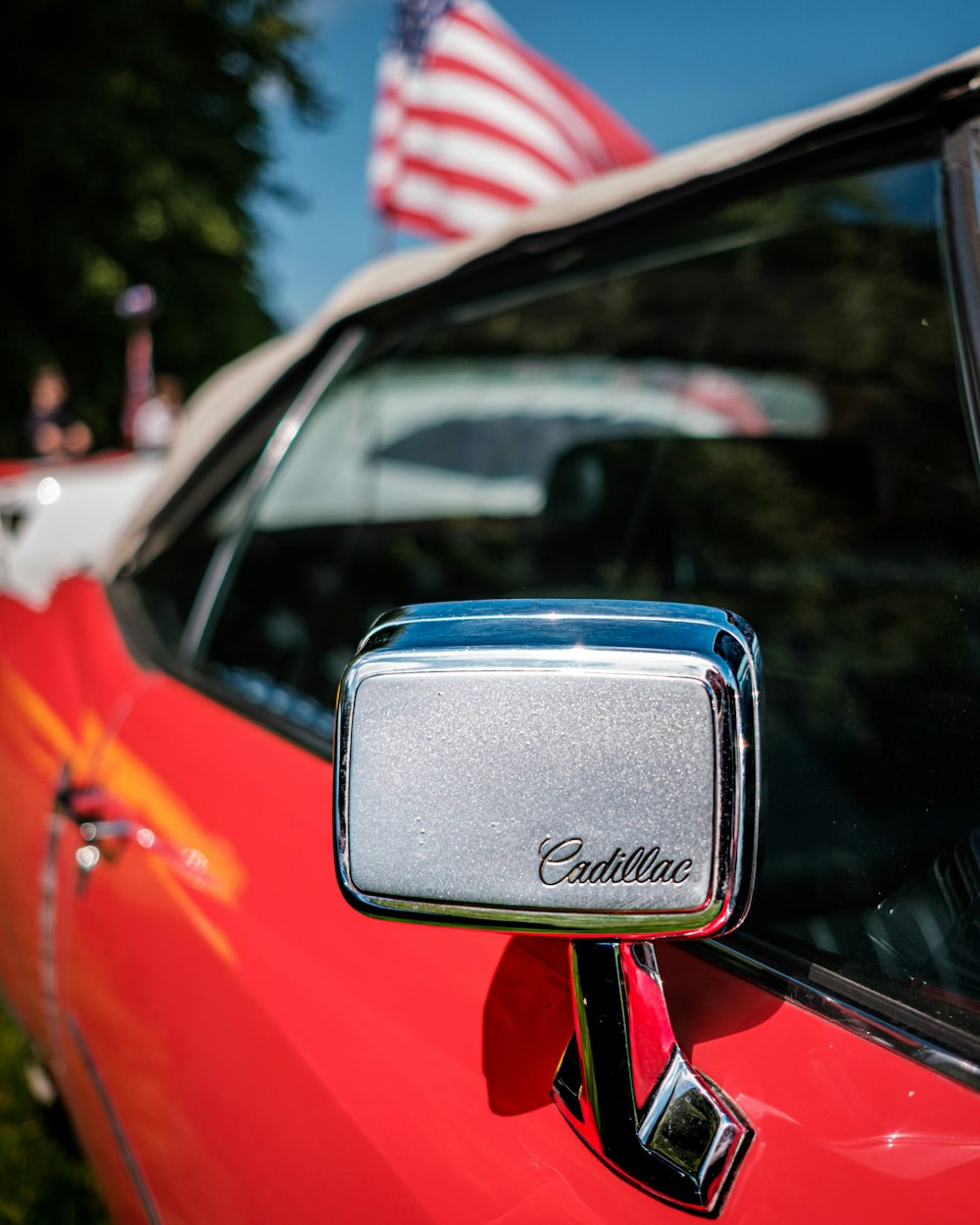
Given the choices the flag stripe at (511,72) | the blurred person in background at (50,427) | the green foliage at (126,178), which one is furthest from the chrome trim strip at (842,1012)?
the green foliage at (126,178)

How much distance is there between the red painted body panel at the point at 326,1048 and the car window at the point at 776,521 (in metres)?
0.11

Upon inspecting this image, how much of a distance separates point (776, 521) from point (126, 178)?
15.1 meters

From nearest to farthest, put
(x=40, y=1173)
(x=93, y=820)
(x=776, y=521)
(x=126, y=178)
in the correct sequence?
(x=93, y=820), (x=40, y=1173), (x=776, y=521), (x=126, y=178)

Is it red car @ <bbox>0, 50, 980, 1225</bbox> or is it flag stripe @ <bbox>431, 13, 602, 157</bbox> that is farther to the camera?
flag stripe @ <bbox>431, 13, 602, 157</bbox>

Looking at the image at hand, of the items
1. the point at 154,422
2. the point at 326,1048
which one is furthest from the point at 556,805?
the point at 154,422

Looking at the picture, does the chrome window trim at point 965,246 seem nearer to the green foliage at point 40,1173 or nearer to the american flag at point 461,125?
the green foliage at point 40,1173

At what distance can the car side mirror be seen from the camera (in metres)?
0.61

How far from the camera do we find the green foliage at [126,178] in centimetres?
1390

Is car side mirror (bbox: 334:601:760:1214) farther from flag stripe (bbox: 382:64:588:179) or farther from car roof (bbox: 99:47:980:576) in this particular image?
flag stripe (bbox: 382:64:588:179)

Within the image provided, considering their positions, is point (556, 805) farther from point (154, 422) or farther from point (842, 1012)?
point (154, 422)

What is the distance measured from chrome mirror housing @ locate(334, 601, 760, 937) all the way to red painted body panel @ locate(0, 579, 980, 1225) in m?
0.17

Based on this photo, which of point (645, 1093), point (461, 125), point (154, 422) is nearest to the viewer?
point (645, 1093)

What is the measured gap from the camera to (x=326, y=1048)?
97 centimetres

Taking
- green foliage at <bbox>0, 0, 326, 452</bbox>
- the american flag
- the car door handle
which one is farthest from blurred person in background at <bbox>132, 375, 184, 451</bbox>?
the car door handle
